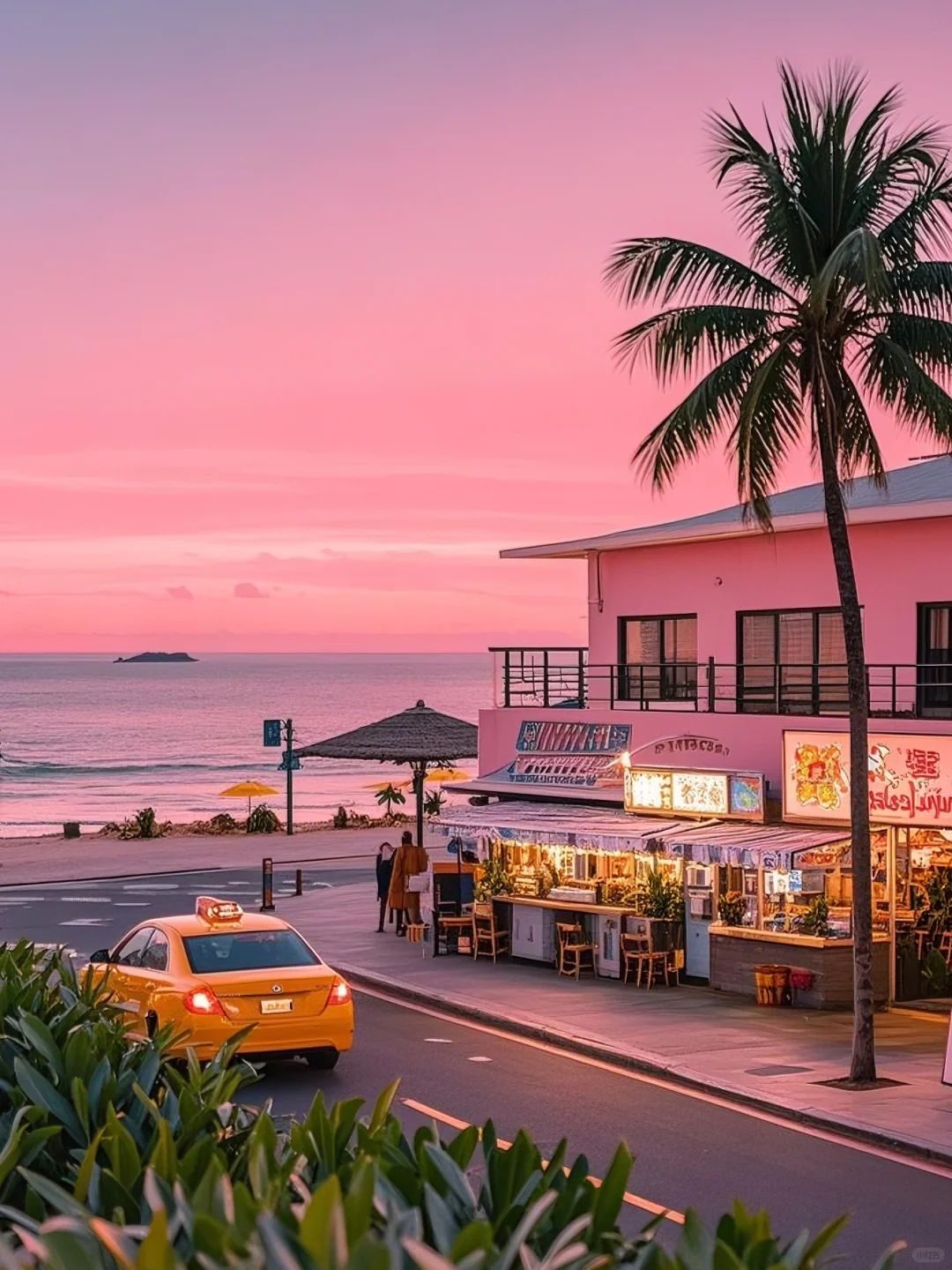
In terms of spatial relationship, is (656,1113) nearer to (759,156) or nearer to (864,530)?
(759,156)

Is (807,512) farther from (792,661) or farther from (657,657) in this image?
(657,657)

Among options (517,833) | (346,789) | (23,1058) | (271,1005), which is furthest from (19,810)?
(23,1058)

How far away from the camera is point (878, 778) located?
21016 millimetres

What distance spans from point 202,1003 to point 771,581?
45.5 feet

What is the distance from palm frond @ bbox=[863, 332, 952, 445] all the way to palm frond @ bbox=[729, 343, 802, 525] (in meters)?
0.81

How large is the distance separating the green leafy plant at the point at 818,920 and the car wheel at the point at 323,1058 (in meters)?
7.53

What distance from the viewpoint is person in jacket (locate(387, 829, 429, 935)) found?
2886cm

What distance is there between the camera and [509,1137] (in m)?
14.3

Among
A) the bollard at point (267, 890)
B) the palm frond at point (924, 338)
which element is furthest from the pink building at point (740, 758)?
the bollard at point (267, 890)

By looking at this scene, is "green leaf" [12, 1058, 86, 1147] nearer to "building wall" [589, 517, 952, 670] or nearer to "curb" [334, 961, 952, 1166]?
"curb" [334, 961, 952, 1166]

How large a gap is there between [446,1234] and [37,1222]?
1.81 m

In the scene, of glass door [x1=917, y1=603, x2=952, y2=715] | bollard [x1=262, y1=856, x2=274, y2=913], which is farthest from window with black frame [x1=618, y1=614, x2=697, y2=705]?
bollard [x1=262, y1=856, x2=274, y2=913]

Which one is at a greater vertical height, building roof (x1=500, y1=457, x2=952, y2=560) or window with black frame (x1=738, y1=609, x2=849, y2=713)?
building roof (x1=500, y1=457, x2=952, y2=560)

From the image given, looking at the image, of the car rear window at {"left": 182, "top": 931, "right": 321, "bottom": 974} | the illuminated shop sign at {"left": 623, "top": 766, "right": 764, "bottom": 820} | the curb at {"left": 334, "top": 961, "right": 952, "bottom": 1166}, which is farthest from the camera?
the illuminated shop sign at {"left": 623, "top": 766, "right": 764, "bottom": 820}
